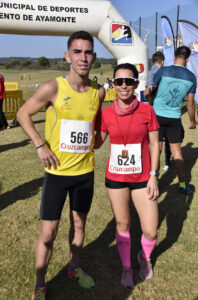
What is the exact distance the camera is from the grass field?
8.04ft

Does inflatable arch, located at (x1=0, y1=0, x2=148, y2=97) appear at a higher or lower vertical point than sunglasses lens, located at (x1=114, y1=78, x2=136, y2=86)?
higher

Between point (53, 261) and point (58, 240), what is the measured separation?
40 centimetres

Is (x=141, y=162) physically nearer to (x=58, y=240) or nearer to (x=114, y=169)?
(x=114, y=169)

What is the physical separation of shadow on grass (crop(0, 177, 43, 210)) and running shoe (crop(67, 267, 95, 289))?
1.87m

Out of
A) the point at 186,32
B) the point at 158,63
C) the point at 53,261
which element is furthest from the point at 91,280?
the point at 186,32

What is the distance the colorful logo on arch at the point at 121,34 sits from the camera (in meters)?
8.62

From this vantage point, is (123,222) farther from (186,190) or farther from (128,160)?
(186,190)

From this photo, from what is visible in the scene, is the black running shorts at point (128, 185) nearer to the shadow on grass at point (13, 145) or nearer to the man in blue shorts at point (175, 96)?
the man in blue shorts at point (175, 96)

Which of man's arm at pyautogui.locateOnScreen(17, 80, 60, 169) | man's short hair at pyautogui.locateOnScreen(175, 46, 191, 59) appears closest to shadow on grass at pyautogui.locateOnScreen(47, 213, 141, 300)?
man's arm at pyautogui.locateOnScreen(17, 80, 60, 169)

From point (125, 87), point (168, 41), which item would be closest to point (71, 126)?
point (125, 87)

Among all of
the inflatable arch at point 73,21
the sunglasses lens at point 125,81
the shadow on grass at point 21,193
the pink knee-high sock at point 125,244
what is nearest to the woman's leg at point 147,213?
the pink knee-high sock at point 125,244

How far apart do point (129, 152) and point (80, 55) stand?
0.91 m

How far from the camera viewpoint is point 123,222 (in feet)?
8.06

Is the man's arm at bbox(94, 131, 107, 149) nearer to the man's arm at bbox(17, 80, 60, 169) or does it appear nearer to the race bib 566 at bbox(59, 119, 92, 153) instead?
the race bib 566 at bbox(59, 119, 92, 153)
